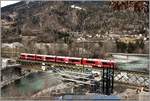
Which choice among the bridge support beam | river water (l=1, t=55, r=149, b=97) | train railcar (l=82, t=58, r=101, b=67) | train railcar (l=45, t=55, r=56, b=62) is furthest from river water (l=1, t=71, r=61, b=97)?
the bridge support beam

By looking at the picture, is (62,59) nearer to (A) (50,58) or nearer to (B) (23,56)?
(A) (50,58)

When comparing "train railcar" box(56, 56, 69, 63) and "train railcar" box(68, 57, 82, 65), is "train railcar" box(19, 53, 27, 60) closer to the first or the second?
"train railcar" box(56, 56, 69, 63)

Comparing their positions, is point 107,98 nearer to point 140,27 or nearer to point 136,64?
point 136,64

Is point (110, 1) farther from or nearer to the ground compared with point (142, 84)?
farther from the ground

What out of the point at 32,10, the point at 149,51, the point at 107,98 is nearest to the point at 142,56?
the point at 149,51

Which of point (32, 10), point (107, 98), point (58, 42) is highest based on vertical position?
point (32, 10)
